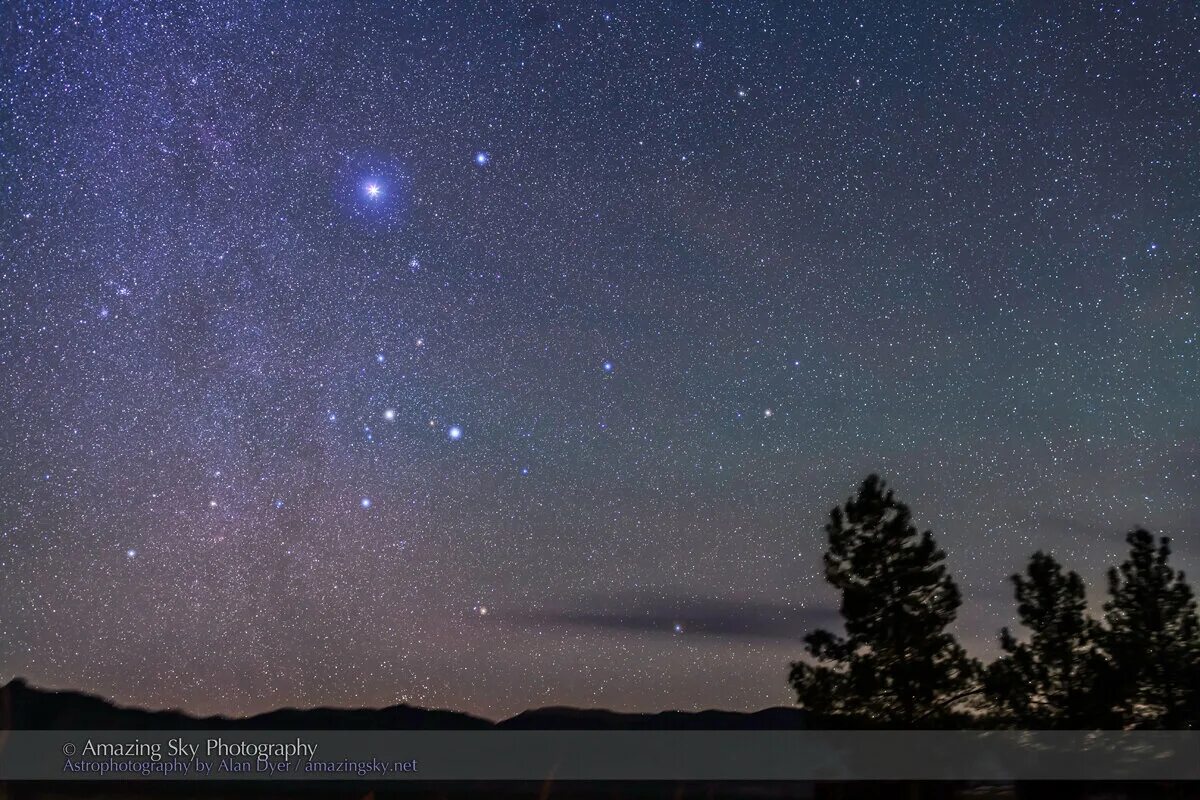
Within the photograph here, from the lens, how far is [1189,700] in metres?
26.4

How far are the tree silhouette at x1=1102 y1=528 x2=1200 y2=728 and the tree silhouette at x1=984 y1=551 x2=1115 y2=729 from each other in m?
0.57

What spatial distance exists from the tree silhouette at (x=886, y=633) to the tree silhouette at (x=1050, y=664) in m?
1.04

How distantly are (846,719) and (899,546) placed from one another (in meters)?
4.80

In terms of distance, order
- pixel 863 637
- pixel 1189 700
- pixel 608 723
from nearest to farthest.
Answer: pixel 1189 700
pixel 863 637
pixel 608 723

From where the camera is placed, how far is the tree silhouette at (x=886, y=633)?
90.0ft

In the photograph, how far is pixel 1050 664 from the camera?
27891mm

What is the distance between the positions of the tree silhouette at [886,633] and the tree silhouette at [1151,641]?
375cm

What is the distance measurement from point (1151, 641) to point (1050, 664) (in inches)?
107

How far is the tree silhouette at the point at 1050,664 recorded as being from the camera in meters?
26.8
